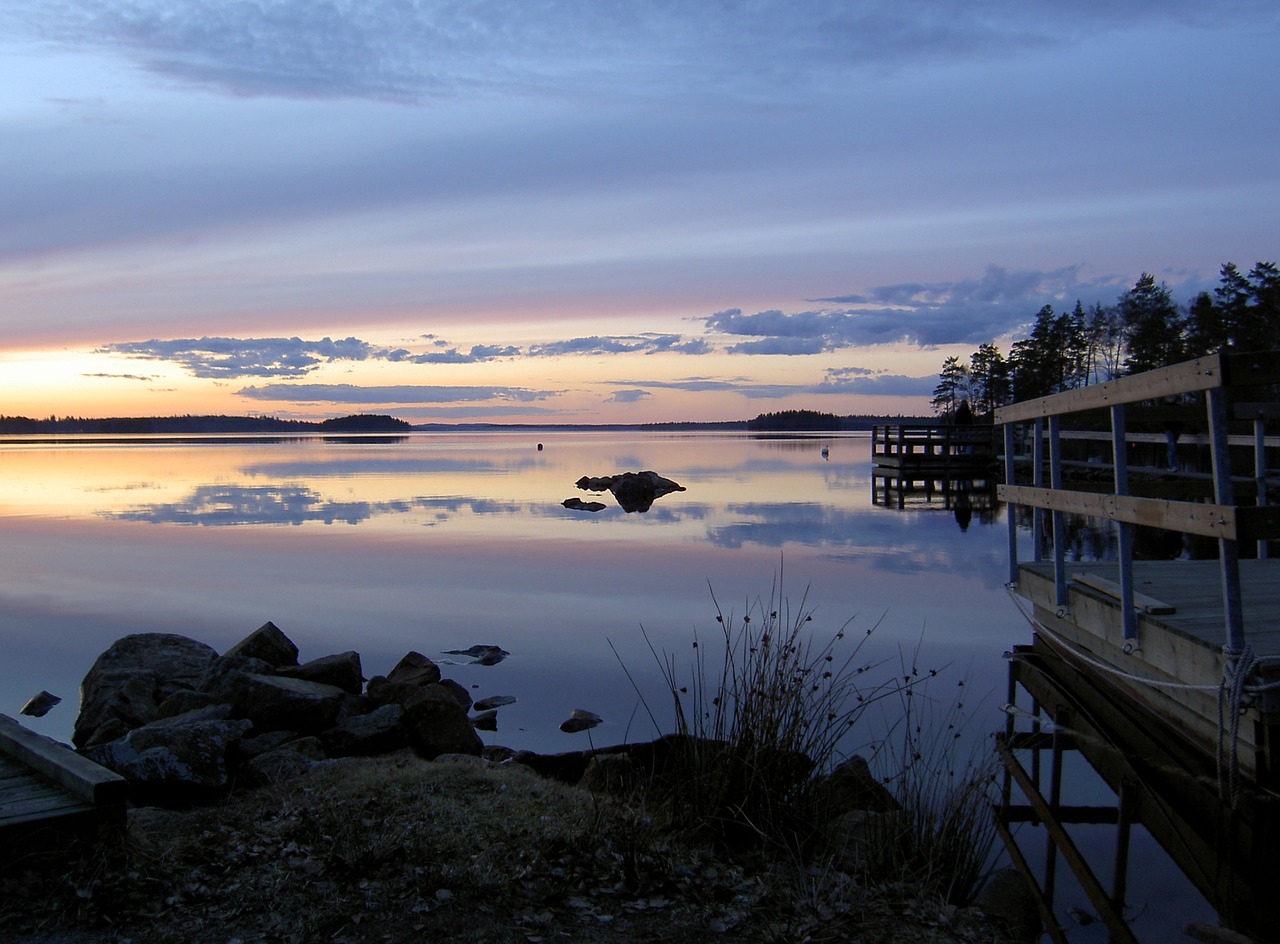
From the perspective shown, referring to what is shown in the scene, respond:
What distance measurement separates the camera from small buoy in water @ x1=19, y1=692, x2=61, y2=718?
32.4ft

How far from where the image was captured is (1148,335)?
6519cm

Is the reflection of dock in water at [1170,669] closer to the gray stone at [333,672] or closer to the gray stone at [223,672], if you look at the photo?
the gray stone at [333,672]

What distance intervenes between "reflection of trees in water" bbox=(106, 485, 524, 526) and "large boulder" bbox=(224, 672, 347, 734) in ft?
61.6

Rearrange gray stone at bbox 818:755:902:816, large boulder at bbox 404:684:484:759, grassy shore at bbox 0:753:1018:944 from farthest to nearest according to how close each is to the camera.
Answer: large boulder at bbox 404:684:484:759 → gray stone at bbox 818:755:902:816 → grassy shore at bbox 0:753:1018:944

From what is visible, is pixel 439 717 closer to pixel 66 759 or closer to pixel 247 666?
pixel 247 666

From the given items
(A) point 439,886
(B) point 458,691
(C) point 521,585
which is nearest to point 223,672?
(B) point 458,691

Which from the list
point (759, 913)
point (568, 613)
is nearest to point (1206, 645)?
point (759, 913)

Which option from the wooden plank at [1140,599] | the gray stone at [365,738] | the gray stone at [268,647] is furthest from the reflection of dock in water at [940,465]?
the gray stone at [365,738]

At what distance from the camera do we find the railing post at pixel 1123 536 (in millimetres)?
5707

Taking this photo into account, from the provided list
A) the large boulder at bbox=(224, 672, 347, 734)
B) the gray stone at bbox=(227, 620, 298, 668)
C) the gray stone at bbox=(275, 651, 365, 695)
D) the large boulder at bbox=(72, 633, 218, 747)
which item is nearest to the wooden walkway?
the large boulder at bbox=(224, 672, 347, 734)

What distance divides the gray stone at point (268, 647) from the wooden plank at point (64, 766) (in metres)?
4.54

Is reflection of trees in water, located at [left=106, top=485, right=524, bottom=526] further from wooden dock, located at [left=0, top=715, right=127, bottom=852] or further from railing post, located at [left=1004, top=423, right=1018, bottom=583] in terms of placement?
wooden dock, located at [left=0, top=715, right=127, bottom=852]

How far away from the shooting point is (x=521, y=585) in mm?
16453

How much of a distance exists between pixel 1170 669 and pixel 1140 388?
5.32ft
